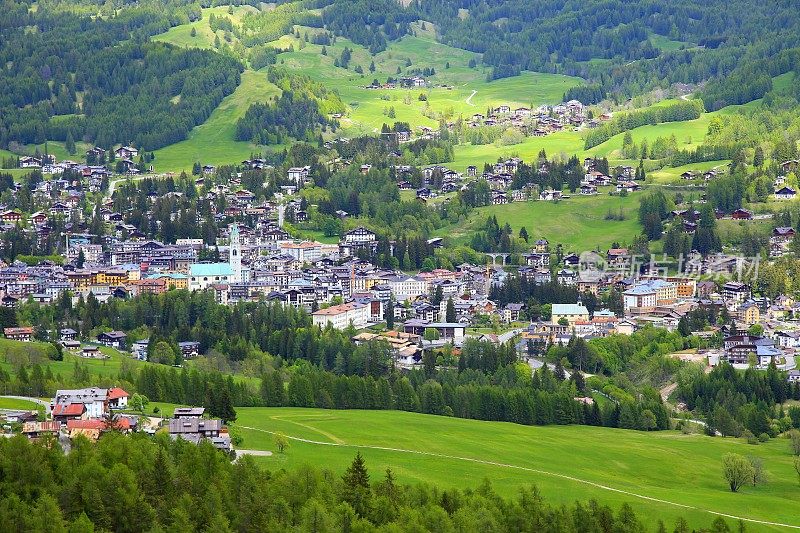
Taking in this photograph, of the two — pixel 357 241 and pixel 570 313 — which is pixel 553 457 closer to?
pixel 570 313

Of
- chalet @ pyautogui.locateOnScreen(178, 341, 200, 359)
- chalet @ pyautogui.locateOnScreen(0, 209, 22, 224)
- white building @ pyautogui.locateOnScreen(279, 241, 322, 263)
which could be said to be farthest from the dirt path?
chalet @ pyautogui.locateOnScreen(0, 209, 22, 224)

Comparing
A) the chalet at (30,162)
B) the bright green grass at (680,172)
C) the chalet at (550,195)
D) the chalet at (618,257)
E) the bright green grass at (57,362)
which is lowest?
the bright green grass at (57,362)

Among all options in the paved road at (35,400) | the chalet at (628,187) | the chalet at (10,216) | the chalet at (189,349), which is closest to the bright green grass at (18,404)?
the paved road at (35,400)

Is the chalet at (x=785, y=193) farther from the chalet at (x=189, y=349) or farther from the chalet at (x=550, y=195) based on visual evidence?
the chalet at (x=189, y=349)

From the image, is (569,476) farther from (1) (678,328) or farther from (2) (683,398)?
(1) (678,328)

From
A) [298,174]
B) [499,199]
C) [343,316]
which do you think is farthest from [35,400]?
[298,174]

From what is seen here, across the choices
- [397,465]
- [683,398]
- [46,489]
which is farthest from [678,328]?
[46,489]
